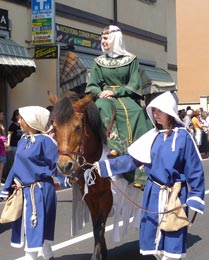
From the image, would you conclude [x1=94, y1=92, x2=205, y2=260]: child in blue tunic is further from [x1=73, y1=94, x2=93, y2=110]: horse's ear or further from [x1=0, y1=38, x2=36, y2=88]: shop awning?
[x1=0, y1=38, x2=36, y2=88]: shop awning

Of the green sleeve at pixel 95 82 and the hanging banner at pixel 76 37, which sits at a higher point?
the hanging banner at pixel 76 37

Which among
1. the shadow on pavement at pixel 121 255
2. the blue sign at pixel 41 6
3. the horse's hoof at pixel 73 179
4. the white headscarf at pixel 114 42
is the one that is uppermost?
the blue sign at pixel 41 6

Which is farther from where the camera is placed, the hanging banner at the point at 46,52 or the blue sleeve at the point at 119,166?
the hanging banner at the point at 46,52

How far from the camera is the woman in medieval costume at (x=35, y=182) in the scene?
5.27 m

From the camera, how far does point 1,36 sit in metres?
14.8

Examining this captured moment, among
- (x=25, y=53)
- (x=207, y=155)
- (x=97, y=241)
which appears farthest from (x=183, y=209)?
(x=207, y=155)

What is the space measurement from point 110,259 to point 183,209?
7.04 ft

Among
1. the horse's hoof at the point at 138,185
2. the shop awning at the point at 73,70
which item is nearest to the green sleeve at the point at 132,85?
the horse's hoof at the point at 138,185

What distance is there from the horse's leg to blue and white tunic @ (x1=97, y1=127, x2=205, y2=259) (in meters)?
1.11

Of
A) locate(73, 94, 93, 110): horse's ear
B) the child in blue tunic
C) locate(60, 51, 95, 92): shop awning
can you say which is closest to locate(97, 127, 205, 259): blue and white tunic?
the child in blue tunic

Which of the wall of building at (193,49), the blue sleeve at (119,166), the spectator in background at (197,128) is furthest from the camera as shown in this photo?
the wall of building at (193,49)

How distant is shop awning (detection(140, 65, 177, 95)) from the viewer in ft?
65.2

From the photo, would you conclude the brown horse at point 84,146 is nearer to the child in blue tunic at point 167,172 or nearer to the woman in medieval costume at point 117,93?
the woman in medieval costume at point 117,93

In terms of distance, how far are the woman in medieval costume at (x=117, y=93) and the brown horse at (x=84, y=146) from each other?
210mm
